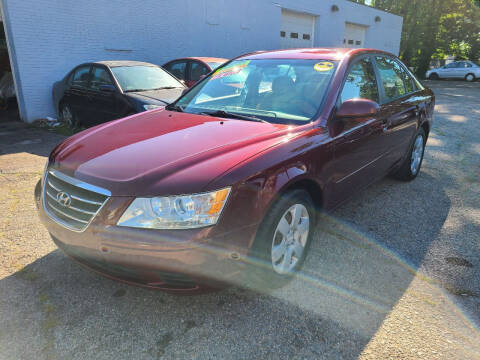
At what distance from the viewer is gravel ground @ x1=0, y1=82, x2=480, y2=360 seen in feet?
6.70

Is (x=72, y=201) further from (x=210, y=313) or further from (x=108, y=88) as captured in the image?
(x=108, y=88)

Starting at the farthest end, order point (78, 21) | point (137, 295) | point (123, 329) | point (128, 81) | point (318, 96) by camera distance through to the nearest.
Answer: point (78, 21) → point (128, 81) → point (318, 96) → point (137, 295) → point (123, 329)

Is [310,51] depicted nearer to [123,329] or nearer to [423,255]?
[423,255]

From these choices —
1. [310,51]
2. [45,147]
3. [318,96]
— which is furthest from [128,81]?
[318,96]

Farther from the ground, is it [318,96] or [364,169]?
[318,96]

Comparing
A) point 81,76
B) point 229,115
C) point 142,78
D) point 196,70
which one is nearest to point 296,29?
point 196,70

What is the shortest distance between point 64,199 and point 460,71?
28.6m

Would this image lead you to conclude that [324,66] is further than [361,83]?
No

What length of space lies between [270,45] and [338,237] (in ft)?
42.6

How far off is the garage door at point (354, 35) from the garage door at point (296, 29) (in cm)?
355

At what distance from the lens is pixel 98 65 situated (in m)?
7.18

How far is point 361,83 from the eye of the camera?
10.8 feet

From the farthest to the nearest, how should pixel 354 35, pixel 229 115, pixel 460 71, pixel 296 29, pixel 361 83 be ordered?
1. pixel 460 71
2. pixel 354 35
3. pixel 296 29
4. pixel 361 83
5. pixel 229 115

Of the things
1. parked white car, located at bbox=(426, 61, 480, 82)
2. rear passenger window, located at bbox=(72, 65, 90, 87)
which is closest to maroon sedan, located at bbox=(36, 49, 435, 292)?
rear passenger window, located at bbox=(72, 65, 90, 87)
